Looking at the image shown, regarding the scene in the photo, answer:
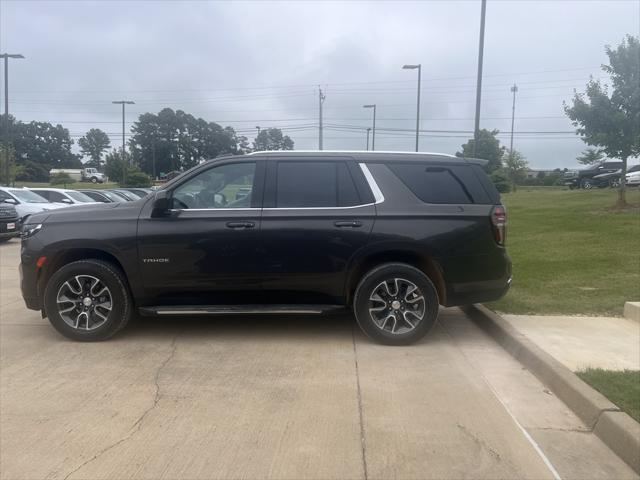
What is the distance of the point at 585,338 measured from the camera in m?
5.83

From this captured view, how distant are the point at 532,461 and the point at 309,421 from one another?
4.95 feet

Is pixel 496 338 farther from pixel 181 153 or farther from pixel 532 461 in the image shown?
pixel 181 153

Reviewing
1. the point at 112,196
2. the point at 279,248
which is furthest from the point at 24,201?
the point at 279,248

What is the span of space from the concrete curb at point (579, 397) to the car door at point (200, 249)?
105 inches

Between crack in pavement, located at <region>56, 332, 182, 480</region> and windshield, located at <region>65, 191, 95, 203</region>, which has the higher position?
windshield, located at <region>65, 191, 95, 203</region>

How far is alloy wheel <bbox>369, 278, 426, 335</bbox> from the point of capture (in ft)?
19.0

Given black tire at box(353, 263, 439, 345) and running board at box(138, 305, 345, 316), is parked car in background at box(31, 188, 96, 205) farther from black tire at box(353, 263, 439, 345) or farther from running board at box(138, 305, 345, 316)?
black tire at box(353, 263, 439, 345)

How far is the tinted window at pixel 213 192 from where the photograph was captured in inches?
231

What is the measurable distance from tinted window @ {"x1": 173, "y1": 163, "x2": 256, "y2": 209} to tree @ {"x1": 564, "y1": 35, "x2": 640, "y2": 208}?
14.5m

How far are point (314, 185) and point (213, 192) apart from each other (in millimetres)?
1054

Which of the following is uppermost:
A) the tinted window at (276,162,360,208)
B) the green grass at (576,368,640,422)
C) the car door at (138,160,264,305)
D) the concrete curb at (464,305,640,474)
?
the tinted window at (276,162,360,208)

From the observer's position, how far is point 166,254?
574cm

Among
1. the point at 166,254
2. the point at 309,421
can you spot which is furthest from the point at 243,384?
the point at 166,254

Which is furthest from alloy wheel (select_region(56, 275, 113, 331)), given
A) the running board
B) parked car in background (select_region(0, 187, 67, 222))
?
parked car in background (select_region(0, 187, 67, 222))
